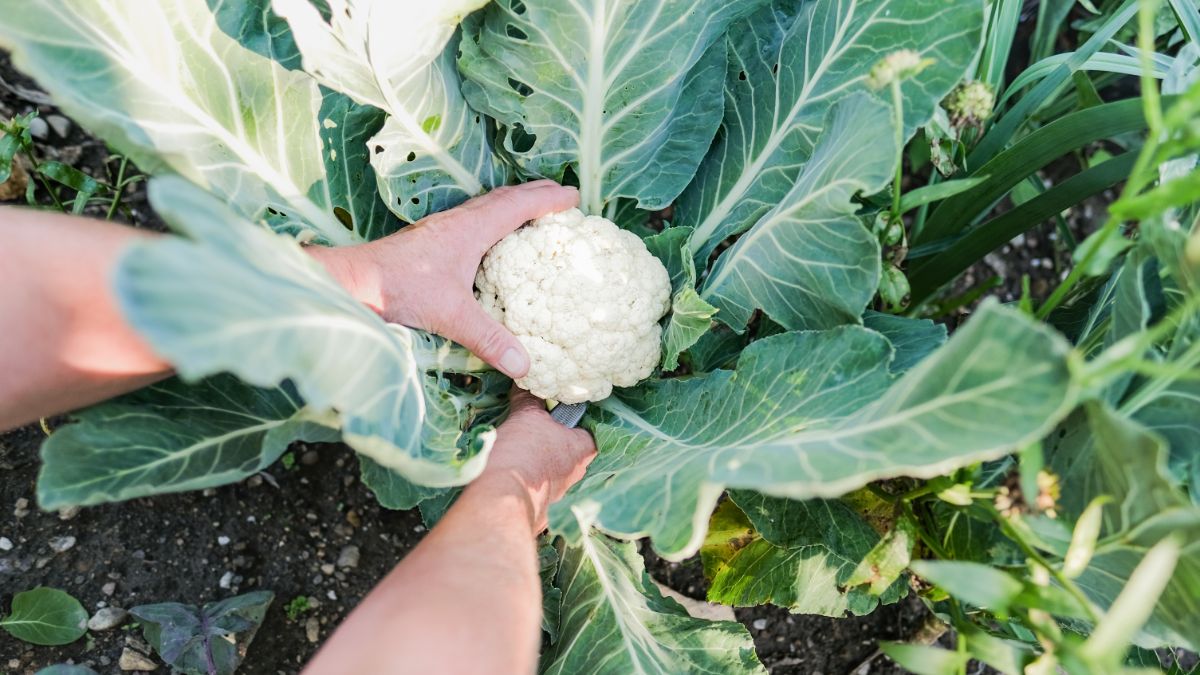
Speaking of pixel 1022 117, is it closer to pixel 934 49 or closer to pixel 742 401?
pixel 934 49

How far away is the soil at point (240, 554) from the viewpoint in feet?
5.77

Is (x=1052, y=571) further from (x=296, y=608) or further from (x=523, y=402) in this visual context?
(x=296, y=608)

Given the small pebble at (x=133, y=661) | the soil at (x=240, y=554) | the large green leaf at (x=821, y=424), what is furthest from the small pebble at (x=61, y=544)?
the large green leaf at (x=821, y=424)

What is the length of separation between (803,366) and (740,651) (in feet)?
1.84

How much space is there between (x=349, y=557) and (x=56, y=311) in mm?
1057

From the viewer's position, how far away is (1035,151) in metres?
1.47

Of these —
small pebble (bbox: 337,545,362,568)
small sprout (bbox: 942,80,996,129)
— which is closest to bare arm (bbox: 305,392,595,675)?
small pebble (bbox: 337,545,362,568)

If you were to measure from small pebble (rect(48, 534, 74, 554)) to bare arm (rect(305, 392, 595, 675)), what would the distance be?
43.7 inches

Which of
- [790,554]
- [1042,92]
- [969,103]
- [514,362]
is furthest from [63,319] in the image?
[1042,92]

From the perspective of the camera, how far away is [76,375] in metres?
1.06

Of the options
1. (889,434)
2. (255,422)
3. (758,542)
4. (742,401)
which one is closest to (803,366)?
(742,401)

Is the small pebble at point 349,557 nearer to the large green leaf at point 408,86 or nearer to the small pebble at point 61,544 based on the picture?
the small pebble at point 61,544

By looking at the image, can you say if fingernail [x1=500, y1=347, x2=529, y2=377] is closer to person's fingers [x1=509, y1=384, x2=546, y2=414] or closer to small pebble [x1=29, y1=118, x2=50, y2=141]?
person's fingers [x1=509, y1=384, x2=546, y2=414]

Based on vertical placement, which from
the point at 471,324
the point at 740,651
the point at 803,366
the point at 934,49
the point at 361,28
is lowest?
the point at 740,651
